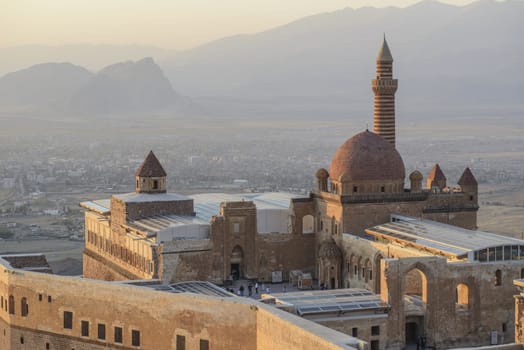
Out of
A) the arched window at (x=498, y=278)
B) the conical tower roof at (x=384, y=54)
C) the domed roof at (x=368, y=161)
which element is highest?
the conical tower roof at (x=384, y=54)

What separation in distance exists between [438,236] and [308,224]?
9386 mm

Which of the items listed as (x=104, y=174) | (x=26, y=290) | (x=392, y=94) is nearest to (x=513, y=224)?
(x=392, y=94)

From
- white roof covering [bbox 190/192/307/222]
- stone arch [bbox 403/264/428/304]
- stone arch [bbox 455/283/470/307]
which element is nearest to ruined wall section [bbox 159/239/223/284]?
white roof covering [bbox 190/192/307/222]

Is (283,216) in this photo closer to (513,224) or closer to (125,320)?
(125,320)

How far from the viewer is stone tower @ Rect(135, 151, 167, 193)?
54.2 meters

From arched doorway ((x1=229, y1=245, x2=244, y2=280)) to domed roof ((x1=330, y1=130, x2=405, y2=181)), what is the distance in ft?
19.9

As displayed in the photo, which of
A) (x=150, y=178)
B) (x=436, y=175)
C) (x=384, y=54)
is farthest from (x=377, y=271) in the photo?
(x=384, y=54)

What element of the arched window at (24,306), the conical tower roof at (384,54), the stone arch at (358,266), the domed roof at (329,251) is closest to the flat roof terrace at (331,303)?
the stone arch at (358,266)

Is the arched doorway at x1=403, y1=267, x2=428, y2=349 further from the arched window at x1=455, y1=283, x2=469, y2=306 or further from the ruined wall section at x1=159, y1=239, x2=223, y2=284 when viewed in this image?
the ruined wall section at x1=159, y1=239, x2=223, y2=284

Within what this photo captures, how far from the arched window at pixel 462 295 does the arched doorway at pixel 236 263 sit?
1168 centimetres

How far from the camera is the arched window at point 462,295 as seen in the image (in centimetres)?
4256

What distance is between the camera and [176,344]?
3788 centimetres

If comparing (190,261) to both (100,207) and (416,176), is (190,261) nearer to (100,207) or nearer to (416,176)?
(100,207)

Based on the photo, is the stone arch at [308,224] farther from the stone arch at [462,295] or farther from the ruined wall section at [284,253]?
the stone arch at [462,295]
